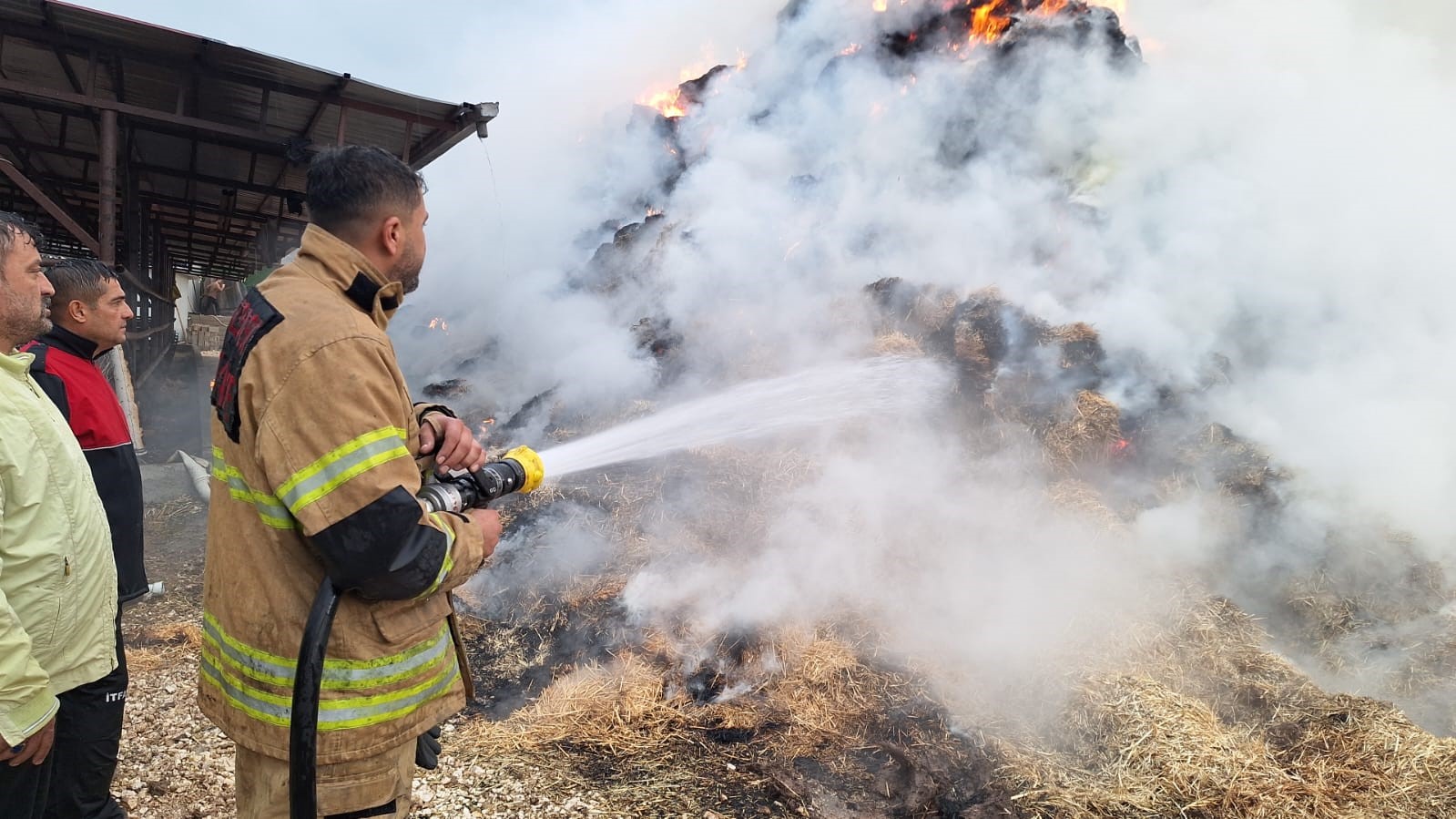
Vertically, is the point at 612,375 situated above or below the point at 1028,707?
above

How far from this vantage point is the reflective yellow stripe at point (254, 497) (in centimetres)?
166

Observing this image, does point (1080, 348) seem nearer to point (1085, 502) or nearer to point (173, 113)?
point (1085, 502)

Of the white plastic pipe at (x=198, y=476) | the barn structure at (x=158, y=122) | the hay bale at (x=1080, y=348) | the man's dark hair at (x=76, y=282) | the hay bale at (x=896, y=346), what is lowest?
the white plastic pipe at (x=198, y=476)

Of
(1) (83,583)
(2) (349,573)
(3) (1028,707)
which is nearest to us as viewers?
(2) (349,573)

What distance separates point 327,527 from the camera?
4.97 ft

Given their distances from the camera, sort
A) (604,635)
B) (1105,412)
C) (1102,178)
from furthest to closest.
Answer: (1102,178), (1105,412), (604,635)

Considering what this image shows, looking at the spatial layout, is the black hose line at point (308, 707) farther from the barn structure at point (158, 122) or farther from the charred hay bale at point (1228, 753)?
the barn structure at point (158, 122)

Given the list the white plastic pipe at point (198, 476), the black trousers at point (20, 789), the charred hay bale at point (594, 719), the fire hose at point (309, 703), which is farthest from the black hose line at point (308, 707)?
the white plastic pipe at point (198, 476)

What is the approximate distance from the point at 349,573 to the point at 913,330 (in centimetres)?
852

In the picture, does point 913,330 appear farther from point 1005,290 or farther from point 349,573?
point 349,573

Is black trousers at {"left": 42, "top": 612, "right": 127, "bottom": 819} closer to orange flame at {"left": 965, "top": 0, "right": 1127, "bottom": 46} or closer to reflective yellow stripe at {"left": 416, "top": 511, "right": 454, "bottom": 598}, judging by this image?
reflective yellow stripe at {"left": 416, "top": 511, "right": 454, "bottom": 598}

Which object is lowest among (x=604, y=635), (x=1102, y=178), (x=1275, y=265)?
(x=604, y=635)

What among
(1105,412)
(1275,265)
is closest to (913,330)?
(1105,412)

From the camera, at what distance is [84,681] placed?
2.28 metres
